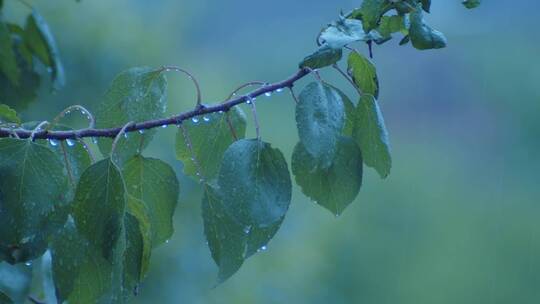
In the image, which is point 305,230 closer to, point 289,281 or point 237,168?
point 289,281

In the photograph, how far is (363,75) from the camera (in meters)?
0.59

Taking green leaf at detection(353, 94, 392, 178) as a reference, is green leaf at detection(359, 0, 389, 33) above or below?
above

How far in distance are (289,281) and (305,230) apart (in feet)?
0.68

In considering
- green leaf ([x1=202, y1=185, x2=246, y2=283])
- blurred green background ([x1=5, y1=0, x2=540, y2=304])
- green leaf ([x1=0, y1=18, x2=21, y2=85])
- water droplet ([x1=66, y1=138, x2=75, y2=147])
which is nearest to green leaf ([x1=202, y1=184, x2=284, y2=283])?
green leaf ([x1=202, y1=185, x2=246, y2=283])

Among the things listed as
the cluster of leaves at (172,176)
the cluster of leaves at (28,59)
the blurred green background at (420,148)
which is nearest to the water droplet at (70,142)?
the cluster of leaves at (172,176)

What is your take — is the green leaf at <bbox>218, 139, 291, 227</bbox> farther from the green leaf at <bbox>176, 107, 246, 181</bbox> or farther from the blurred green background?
the blurred green background

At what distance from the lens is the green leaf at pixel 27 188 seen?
531mm

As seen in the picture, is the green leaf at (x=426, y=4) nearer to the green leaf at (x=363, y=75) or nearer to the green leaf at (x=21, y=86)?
the green leaf at (x=363, y=75)

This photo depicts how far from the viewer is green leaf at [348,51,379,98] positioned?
59cm

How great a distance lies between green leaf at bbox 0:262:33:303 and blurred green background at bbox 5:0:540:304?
5.77ft

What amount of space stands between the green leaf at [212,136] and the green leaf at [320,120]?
0.28 feet

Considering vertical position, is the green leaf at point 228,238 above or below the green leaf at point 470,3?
below

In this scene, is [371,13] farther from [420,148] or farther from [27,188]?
[420,148]

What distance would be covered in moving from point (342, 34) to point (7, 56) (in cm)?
44
